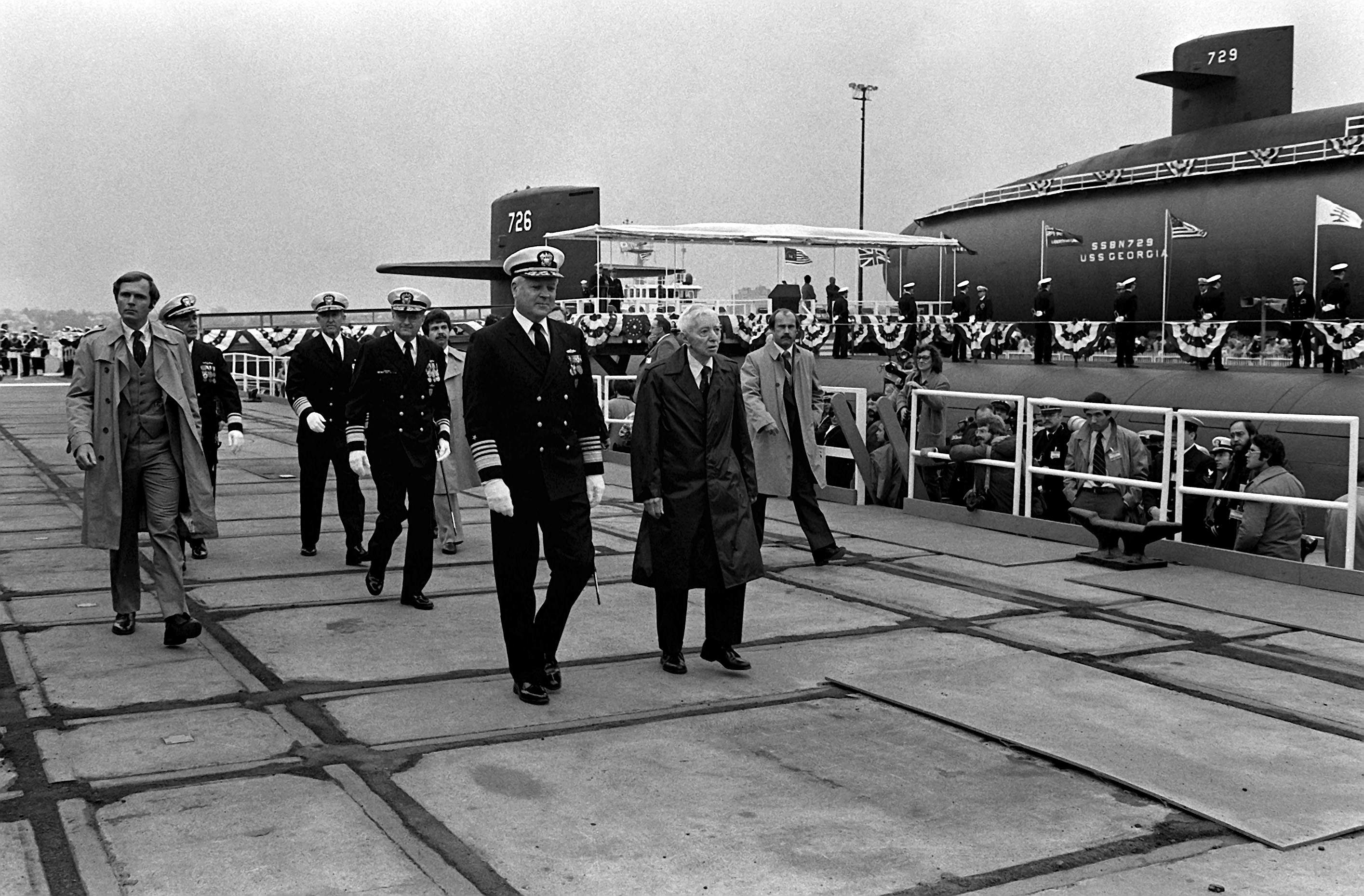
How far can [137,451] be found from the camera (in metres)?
7.25

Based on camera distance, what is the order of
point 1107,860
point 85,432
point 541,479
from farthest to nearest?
point 85,432 → point 541,479 → point 1107,860

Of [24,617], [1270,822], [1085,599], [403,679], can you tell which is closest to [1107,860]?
[1270,822]

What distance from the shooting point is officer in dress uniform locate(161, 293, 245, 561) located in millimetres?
9984

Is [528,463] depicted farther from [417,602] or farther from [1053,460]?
[1053,460]

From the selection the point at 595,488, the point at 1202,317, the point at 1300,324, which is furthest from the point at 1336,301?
the point at 595,488

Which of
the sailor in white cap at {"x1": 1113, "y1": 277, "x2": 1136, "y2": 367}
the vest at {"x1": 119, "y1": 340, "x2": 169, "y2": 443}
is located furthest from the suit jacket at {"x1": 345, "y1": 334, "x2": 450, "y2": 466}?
the sailor in white cap at {"x1": 1113, "y1": 277, "x2": 1136, "y2": 367}

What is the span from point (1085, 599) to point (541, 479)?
421 cm

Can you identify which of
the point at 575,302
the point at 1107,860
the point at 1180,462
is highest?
the point at 575,302

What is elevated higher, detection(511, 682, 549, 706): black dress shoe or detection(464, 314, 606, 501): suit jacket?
detection(464, 314, 606, 501): suit jacket

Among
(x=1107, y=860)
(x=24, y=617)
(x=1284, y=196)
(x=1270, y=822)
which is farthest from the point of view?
(x=1284, y=196)

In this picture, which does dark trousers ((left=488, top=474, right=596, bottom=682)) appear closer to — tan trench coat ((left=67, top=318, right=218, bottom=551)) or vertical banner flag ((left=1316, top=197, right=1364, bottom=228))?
tan trench coat ((left=67, top=318, right=218, bottom=551))

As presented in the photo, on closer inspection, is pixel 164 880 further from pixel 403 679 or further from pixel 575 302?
pixel 575 302

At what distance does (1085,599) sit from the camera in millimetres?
8602

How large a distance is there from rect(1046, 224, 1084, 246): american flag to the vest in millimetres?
26058
